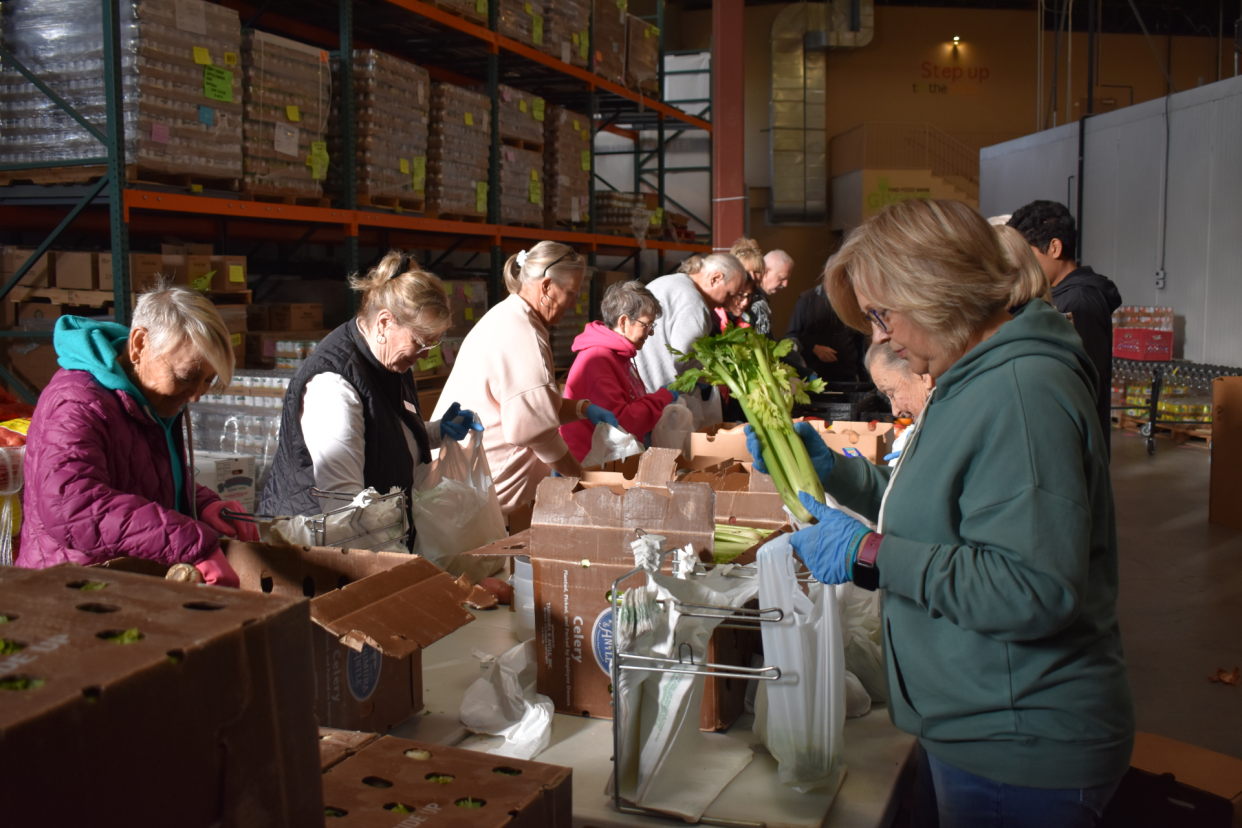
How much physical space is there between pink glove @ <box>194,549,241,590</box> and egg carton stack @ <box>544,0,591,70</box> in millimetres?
5795

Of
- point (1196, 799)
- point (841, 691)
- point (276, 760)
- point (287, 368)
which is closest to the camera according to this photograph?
point (276, 760)

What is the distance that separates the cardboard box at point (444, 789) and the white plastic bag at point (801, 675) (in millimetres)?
430

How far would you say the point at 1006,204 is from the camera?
13531 mm

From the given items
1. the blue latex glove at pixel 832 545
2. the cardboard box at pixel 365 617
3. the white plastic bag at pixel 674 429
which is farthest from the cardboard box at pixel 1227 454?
the cardboard box at pixel 365 617

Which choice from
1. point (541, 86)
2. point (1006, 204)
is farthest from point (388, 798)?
point (1006, 204)

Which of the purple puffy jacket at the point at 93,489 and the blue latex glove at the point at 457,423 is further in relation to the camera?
Result: the blue latex glove at the point at 457,423

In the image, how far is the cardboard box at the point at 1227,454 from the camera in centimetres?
613

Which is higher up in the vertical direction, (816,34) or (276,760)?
(816,34)

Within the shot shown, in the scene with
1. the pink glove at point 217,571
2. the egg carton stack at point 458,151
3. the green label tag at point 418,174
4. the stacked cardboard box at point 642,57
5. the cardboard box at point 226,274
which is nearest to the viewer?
the pink glove at point 217,571

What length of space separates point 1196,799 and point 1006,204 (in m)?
12.5

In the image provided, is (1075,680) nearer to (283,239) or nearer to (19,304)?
(19,304)

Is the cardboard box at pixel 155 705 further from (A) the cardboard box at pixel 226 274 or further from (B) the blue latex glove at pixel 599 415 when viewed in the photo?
(A) the cardboard box at pixel 226 274

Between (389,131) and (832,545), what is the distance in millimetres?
4590

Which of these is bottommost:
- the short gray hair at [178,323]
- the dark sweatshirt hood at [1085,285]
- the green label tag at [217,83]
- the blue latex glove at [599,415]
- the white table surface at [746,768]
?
the white table surface at [746,768]
